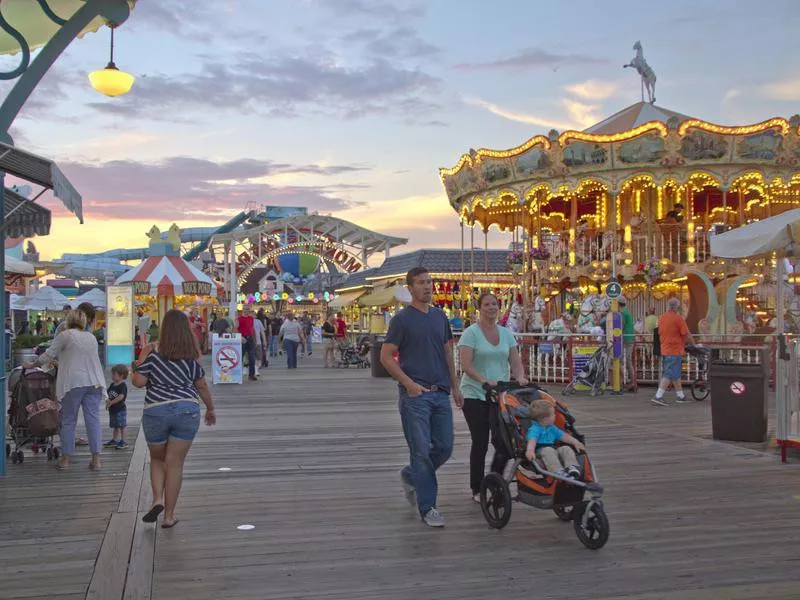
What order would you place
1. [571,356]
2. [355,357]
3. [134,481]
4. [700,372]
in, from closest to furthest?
1. [134,481]
2. [700,372]
3. [571,356]
4. [355,357]

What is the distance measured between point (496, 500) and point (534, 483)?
0.32m

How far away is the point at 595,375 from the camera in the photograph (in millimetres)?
16391

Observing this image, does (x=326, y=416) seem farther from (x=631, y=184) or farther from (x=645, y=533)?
(x=631, y=184)

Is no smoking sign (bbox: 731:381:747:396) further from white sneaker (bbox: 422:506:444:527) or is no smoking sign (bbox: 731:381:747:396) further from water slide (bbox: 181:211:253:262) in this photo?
water slide (bbox: 181:211:253:262)

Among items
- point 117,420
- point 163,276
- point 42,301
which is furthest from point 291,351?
point 117,420

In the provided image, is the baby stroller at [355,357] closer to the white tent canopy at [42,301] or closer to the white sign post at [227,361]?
the white sign post at [227,361]

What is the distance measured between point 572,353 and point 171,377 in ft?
39.6

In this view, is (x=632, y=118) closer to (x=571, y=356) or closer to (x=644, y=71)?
(x=644, y=71)

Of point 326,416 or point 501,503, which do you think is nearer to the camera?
point 501,503

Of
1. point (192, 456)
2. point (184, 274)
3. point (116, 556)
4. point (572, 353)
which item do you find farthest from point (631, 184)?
point (116, 556)

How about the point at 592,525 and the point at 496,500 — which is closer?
the point at 592,525

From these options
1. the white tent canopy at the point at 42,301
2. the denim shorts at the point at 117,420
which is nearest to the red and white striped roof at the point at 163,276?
the white tent canopy at the point at 42,301

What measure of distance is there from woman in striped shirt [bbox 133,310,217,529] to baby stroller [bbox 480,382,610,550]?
2.08 metres

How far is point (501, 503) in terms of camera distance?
614 cm
